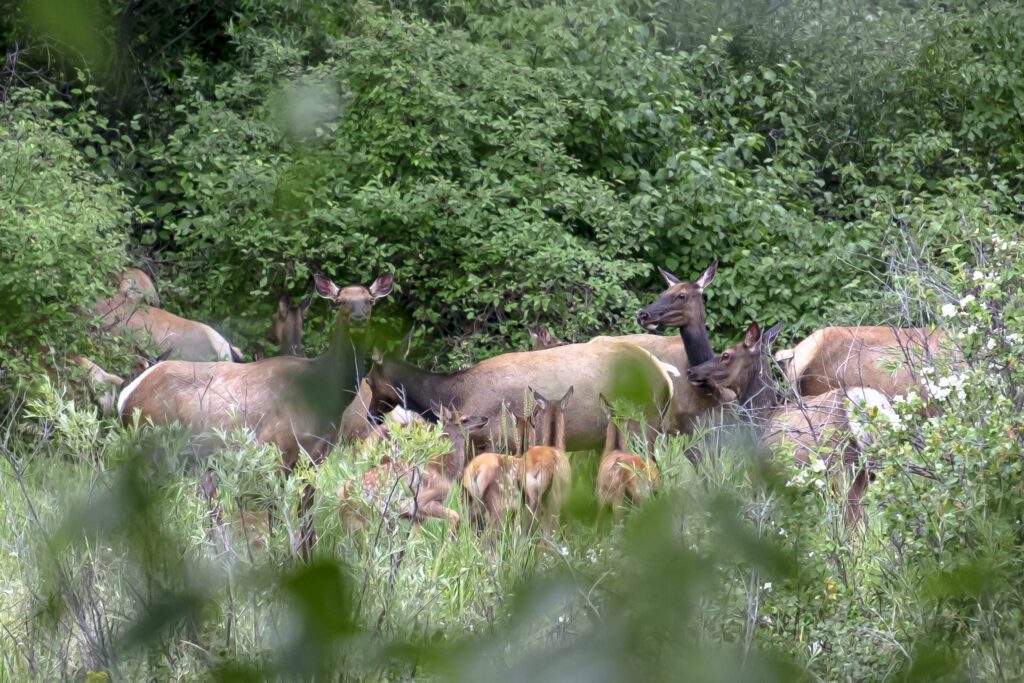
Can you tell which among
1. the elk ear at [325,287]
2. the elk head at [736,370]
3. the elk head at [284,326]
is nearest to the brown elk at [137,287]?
the elk ear at [325,287]

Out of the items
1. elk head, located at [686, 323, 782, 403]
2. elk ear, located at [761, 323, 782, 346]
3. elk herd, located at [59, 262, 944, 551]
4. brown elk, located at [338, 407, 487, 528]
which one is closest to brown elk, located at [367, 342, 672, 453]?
elk herd, located at [59, 262, 944, 551]

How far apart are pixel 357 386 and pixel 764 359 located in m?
8.14

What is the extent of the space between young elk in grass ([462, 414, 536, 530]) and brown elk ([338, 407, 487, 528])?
0.42 ft

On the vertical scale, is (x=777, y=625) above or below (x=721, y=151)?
above

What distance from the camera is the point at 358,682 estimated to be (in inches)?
36.8

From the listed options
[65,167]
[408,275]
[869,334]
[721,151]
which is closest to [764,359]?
[869,334]

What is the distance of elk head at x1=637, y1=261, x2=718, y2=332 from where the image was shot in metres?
9.91

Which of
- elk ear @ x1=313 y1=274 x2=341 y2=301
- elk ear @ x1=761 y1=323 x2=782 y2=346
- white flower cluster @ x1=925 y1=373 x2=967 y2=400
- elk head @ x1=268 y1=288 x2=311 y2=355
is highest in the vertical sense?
elk head @ x1=268 y1=288 x2=311 y2=355

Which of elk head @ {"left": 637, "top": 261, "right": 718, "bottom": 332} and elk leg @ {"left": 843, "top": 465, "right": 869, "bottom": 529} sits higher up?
elk leg @ {"left": 843, "top": 465, "right": 869, "bottom": 529}

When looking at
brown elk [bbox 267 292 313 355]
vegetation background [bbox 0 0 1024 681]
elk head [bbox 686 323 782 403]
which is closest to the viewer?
vegetation background [bbox 0 0 1024 681]

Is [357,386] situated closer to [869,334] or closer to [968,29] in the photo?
[869,334]

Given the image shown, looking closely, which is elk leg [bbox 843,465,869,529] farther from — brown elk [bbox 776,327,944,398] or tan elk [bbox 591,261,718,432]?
tan elk [bbox 591,261,718,432]

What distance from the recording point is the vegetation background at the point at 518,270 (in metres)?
0.77

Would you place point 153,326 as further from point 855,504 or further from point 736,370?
point 855,504
